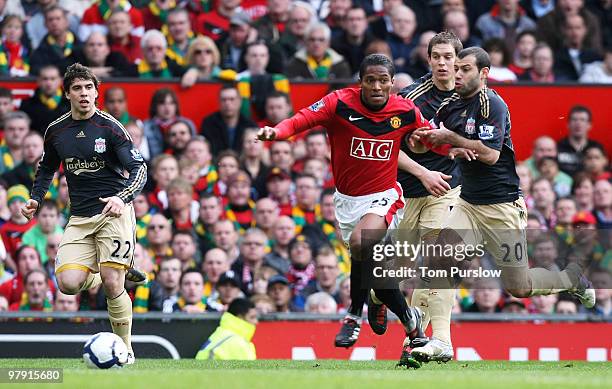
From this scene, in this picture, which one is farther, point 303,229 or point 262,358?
point 303,229

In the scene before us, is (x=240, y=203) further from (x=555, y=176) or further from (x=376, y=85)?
(x=376, y=85)

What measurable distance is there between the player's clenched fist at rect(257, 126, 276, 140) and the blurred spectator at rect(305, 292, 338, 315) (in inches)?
176

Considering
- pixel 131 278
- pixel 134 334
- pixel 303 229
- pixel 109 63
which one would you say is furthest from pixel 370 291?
pixel 109 63

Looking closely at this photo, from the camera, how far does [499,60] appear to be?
17.6m

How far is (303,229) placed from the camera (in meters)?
16.0

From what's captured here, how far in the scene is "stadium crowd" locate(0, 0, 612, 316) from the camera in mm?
15109

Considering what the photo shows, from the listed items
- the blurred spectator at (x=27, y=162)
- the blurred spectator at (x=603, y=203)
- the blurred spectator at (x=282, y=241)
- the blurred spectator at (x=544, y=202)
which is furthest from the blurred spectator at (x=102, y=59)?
the blurred spectator at (x=603, y=203)

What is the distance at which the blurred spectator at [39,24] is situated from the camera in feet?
57.7

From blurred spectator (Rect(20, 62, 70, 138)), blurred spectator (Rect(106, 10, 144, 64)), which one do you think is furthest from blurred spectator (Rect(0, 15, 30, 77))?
blurred spectator (Rect(106, 10, 144, 64))

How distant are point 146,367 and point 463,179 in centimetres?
323

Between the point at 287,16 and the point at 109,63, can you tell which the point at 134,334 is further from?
the point at 287,16

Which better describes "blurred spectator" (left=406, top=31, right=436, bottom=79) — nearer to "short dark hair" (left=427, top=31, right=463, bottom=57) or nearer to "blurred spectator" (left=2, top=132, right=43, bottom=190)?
"blurred spectator" (left=2, top=132, right=43, bottom=190)

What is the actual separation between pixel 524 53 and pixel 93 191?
809 centimetres

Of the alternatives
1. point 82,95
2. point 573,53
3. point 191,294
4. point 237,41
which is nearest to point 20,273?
point 191,294
